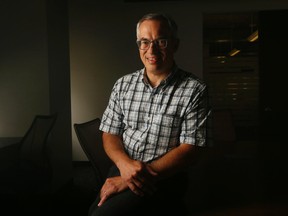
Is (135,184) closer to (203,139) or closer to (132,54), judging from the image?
(203,139)

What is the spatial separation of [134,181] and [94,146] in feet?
1.45

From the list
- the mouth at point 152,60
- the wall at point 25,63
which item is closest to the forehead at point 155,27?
the mouth at point 152,60

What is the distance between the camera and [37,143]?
2799 mm

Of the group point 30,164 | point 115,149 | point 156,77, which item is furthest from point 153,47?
point 30,164

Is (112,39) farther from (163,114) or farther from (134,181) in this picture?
(134,181)

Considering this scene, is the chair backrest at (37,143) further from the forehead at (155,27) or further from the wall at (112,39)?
the wall at (112,39)

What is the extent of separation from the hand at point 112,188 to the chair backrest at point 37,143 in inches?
58.6

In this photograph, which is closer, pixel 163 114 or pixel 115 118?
pixel 163 114

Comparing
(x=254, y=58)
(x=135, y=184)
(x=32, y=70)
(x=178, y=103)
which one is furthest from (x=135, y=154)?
(x=254, y=58)

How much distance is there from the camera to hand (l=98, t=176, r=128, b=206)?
130 centimetres

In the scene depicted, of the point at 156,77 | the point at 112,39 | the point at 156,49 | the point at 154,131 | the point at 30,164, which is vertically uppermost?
the point at 112,39

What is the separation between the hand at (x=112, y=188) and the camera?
1.30m

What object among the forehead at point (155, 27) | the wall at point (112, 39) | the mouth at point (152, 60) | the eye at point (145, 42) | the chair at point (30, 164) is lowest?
the chair at point (30, 164)

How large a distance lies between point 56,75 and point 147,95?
7.49 ft
